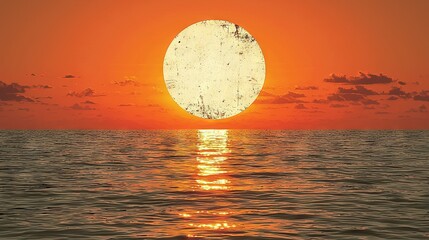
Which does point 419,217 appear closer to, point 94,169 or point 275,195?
point 275,195

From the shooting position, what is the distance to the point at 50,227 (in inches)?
791

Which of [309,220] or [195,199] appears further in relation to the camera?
[195,199]

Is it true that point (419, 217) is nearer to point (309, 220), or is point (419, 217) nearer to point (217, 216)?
point (309, 220)

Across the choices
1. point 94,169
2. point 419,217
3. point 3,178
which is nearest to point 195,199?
point 419,217

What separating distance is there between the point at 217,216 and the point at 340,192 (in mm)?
8754

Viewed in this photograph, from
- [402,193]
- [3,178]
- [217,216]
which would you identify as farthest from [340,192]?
[3,178]

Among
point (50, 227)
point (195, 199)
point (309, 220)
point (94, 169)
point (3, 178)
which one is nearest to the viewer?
point (50, 227)

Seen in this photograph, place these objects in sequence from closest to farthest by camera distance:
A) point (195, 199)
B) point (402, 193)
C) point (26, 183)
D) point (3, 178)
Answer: point (195, 199)
point (402, 193)
point (26, 183)
point (3, 178)

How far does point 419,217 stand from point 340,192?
23.5 feet

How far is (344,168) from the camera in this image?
4428 cm

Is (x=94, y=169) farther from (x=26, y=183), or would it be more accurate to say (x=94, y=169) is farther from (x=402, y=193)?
(x=402, y=193)

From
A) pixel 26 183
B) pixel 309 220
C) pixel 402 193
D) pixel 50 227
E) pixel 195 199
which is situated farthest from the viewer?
pixel 26 183

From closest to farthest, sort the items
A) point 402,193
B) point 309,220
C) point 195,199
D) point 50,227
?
point 50,227
point 309,220
point 195,199
point 402,193

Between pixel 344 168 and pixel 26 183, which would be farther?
pixel 344 168
